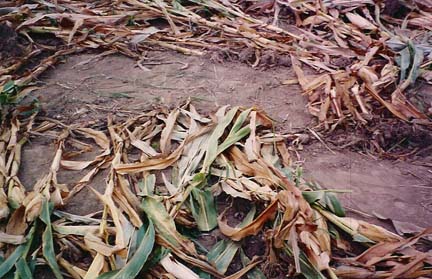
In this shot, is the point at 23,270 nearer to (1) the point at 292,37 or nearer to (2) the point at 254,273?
(2) the point at 254,273

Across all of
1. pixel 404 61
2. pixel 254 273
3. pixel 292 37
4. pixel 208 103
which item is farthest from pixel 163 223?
pixel 292 37

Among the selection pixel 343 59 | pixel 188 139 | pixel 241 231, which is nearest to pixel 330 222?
pixel 241 231

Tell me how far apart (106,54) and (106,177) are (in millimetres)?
1130

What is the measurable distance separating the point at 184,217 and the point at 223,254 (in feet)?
0.67

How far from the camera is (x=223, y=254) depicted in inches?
71.0

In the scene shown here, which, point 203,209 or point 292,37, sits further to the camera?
point 292,37

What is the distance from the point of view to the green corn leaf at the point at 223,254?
1.77 m

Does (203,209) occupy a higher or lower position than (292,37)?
higher

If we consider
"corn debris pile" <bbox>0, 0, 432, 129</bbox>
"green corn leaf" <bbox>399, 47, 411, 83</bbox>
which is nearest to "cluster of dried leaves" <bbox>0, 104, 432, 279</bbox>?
"corn debris pile" <bbox>0, 0, 432, 129</bbox>

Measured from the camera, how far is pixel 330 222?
1.92 meters

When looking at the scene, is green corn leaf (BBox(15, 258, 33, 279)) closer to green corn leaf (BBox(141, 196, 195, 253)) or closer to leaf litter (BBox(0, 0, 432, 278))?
leaf litter (BBox(0, 0, 432, 278))

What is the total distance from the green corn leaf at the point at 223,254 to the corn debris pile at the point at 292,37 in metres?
0.89

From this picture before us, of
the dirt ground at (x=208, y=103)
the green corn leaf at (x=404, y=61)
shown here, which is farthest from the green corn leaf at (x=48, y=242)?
the green corn leaf at (x=404, y=61)

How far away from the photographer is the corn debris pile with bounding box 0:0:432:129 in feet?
8.75
